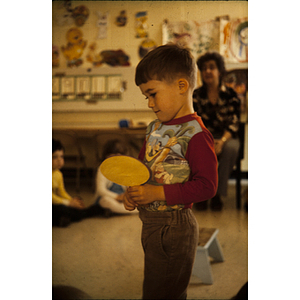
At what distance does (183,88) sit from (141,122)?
0.72ft

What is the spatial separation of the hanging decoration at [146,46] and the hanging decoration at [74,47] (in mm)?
259

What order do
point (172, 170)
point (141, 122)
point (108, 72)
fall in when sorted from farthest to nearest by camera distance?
1. point (108, 72)
2. point (141, 122)
3. point (172, 170)

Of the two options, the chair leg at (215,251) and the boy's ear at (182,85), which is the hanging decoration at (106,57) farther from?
the chair leg at (215,251)

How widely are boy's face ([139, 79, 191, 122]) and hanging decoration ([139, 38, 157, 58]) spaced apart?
0.58 feet

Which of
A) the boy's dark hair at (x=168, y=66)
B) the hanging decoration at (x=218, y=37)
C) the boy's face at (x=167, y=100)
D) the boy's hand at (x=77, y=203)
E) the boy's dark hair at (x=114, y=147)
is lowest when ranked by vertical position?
the boy's hand at (x=77, y=203)

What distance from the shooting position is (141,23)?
1.31 metres

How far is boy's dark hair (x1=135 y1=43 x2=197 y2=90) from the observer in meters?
1.12

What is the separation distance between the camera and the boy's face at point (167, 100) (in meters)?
1.12

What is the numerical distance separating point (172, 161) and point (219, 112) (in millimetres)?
322

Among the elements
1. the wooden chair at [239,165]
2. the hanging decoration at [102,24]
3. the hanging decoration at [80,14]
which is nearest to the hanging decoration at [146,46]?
the hanging decoration at [102,24]

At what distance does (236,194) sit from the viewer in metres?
1.32
